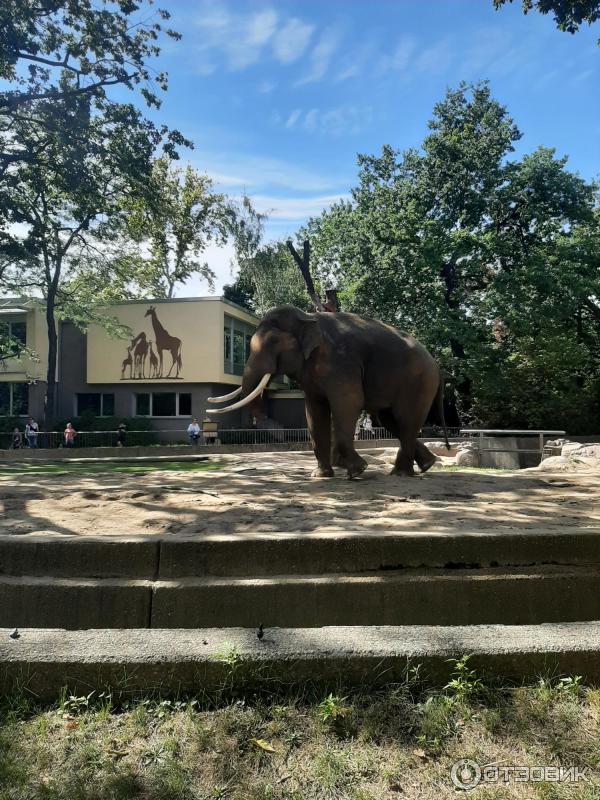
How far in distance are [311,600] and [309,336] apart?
13.1 feet

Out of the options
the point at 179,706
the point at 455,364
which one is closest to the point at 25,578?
the point at 179,706

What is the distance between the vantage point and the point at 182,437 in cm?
2942

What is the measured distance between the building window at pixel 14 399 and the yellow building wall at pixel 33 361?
528 mm

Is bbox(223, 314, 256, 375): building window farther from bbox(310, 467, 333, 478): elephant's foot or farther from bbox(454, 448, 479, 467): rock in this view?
bbox(310, 467, 333, 478): elephant's foot

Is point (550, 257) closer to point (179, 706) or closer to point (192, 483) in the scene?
point (192, 483)

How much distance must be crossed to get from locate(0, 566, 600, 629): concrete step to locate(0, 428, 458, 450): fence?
19787 mm

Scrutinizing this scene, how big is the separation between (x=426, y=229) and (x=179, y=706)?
2648cm

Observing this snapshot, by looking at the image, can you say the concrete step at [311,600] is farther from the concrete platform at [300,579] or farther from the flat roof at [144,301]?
the flat roof at [144,301]

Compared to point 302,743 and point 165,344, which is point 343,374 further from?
point 165,344

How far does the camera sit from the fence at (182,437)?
83.1 ft

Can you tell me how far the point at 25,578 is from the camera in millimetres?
4199

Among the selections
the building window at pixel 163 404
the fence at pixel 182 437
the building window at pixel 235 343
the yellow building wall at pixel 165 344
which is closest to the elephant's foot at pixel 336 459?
the fence at pixel 182 437

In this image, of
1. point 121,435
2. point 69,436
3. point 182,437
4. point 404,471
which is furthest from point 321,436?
point 182,437

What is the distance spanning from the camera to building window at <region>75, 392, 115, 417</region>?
31562 millimetres
